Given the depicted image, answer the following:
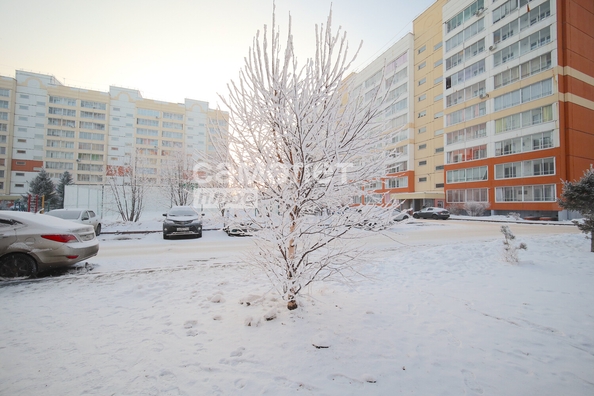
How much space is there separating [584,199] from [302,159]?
9.52 m

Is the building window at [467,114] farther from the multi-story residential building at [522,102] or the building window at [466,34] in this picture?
the building window at [466,34]

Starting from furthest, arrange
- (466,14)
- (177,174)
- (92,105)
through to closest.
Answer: (92,105) < (466,14) < (177,174)

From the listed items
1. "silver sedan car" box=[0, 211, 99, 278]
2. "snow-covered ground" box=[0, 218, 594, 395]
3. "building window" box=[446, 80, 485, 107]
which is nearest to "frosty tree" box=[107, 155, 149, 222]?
"silver sedan car" box=[0, 211, 99, 278]

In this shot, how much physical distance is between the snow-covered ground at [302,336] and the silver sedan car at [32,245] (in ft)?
1.40

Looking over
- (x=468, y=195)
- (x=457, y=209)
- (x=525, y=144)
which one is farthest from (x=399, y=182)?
(x=525, y=144)

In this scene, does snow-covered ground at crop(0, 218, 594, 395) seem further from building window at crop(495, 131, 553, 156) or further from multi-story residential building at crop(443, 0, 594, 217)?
building window at crop(495, 131, 553, 156)

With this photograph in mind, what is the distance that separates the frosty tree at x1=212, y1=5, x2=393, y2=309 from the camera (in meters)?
3.12

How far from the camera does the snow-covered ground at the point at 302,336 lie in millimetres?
2267

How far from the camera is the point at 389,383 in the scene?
2273 millimetres

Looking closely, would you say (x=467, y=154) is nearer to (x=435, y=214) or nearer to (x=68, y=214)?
(x=435, y=214)

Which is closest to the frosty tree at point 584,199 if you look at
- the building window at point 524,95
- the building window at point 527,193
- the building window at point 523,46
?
the building window at point 527,193

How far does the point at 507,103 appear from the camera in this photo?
29891 mm

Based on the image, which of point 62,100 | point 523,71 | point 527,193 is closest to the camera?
point 527,193

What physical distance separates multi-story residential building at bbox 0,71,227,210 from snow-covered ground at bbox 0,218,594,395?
177ft
